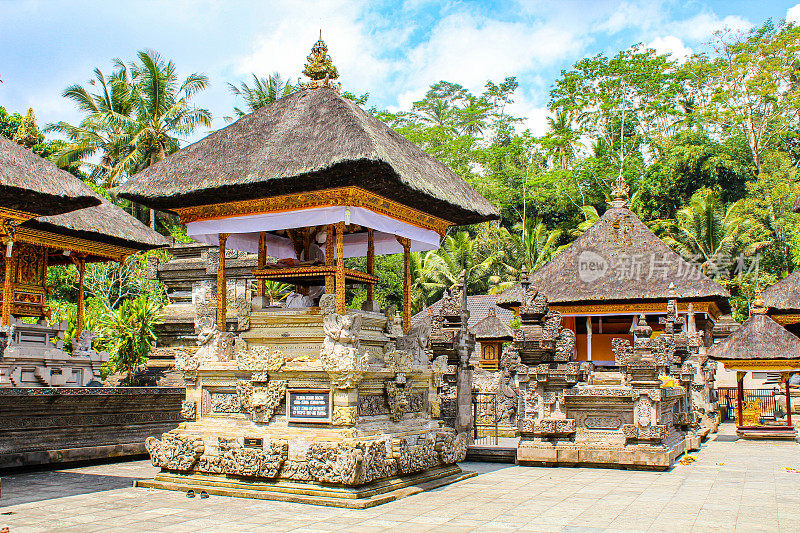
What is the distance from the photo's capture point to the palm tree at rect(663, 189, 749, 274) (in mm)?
34438

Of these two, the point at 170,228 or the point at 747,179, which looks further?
the point at 747,179

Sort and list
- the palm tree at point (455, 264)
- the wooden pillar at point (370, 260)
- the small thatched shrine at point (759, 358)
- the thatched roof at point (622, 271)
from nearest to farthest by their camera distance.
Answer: the wooden pillar at point (370, 260) < the small thatched shrine at point (759, 358) < the thatched roof at point (622, 271) < the palm tree at point (455, 264)

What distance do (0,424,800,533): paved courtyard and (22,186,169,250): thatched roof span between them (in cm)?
518

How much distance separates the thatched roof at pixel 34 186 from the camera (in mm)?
9601

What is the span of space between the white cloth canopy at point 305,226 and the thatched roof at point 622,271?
1177cm

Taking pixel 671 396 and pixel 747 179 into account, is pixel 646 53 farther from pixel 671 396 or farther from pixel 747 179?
pixel 671 396

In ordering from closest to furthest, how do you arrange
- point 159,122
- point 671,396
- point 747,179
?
point 671,396
point 159,122
point 747,179

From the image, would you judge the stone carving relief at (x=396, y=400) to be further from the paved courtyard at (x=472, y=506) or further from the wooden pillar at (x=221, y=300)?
the wooden pillar at (x=221, y=300)

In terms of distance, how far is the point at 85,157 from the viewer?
34.3 meters

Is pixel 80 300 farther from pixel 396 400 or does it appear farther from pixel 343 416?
pixel 343 416

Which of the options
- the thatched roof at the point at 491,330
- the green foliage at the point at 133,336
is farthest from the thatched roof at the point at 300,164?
the thatched roof at the point at 491,330

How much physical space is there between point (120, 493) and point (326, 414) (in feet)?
8.92

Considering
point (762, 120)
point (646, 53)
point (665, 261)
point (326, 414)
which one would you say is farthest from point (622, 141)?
point (326, 414)

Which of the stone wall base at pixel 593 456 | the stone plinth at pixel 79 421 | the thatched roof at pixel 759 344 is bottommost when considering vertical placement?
the stone wall base at pixel 593 456
